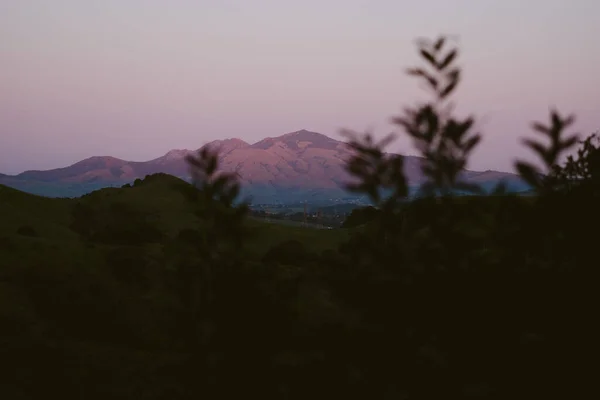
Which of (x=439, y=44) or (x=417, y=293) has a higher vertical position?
(x=439, y=44)

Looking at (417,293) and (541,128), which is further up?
(541,128)

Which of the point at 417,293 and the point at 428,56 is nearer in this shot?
the point at 417,293

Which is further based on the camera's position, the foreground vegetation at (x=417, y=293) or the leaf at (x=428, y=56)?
the leaf at (x=428, y=56)

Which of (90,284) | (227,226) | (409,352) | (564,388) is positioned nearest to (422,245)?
(409,352)

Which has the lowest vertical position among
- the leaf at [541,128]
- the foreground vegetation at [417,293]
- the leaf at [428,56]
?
the foreground vegetation at [417,293]

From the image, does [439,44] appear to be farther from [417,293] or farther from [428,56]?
[417,293]

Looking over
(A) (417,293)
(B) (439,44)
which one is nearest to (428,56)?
(B) (439,44)

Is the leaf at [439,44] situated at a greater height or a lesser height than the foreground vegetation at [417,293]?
greater

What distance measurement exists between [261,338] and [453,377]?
458 cm

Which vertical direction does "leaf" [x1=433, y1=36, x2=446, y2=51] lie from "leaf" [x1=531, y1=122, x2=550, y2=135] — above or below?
above

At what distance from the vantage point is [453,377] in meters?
13.0

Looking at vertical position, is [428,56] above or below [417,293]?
above

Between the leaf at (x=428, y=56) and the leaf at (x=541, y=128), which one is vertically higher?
the leaf at (x=428, y=56)

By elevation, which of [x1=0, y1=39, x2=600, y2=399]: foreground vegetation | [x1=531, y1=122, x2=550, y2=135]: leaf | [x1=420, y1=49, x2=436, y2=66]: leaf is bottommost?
[x1=0, y1=39, x2=600, y2=399]: foreground vegetation
